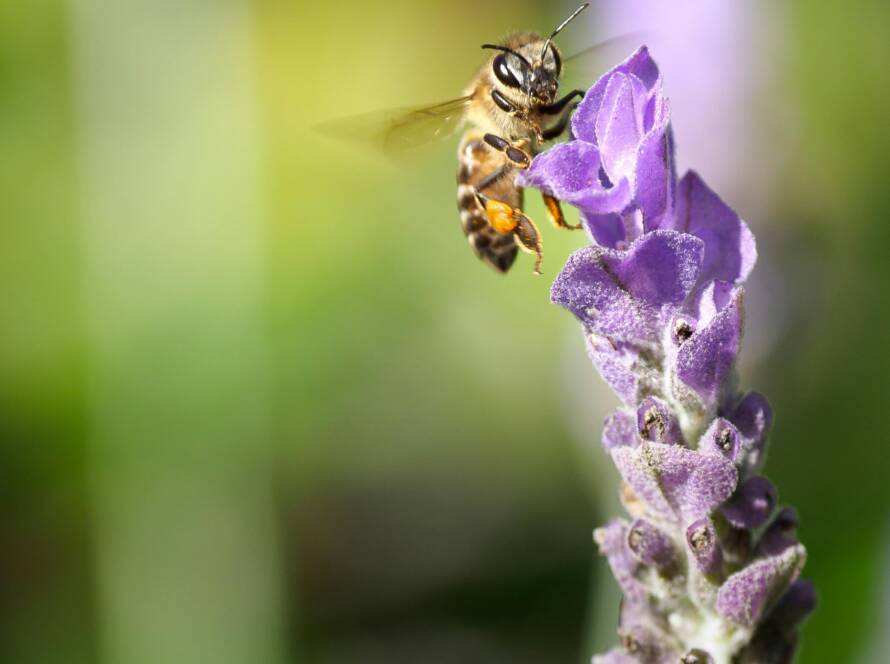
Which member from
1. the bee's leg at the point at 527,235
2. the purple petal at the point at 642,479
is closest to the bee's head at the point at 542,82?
the bee's leg at the point at 527,235

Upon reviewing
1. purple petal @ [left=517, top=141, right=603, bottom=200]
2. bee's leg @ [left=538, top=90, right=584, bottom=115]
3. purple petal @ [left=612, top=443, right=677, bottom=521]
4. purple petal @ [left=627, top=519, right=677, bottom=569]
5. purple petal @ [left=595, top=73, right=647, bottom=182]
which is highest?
bee's leg @ [left=538, top=90, right=584, bottom=115]

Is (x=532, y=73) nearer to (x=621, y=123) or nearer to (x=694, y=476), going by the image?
(x=621, y=123)

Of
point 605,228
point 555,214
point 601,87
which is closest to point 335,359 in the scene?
point 555,214

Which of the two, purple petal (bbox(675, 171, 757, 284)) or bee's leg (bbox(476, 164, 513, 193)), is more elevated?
bee's leg (bbox(476, 164, 513, 193))

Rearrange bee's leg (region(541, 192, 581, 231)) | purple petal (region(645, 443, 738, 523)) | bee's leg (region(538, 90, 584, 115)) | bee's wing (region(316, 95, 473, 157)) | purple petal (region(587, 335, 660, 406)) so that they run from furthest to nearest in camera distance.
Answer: bee's wing (region(316, 95, 473, 157)), bee's leg (region(538, 90, 584, 115)), bee's leg (region(541, 192, 581, 231)), purple petal (region(587, 335, 660, 406)), purple petal (region(645, 443, 738, 523))

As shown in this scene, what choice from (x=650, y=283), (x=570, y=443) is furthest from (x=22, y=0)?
(x=650, y=283)

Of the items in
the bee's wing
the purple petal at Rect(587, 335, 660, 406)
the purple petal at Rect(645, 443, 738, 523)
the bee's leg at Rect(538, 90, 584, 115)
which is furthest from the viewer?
the bee's wing

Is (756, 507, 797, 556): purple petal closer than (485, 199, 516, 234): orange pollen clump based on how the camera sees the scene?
Yes

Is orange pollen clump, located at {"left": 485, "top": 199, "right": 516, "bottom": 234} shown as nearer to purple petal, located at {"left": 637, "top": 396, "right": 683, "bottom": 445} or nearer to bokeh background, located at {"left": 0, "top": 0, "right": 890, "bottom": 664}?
purple petal, located at {"left": 637, "top": 396, "right": 683, "bottom": 445}

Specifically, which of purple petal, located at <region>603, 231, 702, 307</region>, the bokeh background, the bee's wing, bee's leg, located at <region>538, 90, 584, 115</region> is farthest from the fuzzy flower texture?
the bokeh background
